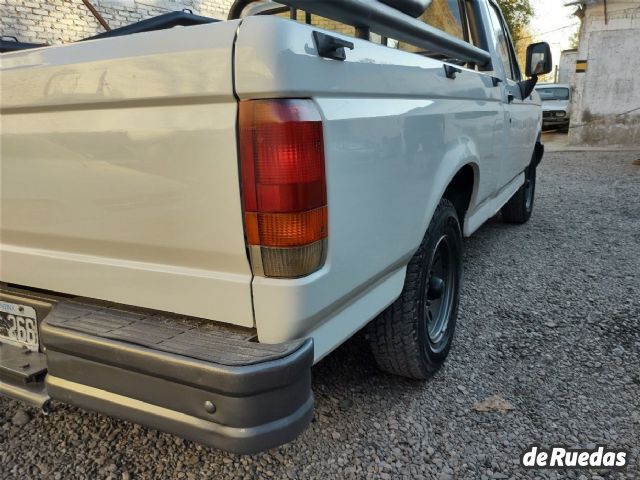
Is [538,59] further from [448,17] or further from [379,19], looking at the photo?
[379,19]

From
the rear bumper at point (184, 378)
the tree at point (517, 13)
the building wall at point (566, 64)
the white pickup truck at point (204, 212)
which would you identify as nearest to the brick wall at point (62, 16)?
the white pickup truck at point (204, 212)

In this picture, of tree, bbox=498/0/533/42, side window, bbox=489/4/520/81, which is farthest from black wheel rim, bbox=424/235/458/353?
tree, bbox=498/0/533/42

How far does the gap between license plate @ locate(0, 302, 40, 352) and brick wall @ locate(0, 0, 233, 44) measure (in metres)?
7.48

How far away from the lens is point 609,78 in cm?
1161

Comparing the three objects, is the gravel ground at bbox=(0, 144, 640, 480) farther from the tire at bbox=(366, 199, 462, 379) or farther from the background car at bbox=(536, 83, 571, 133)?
the background car at bbox=(536, 83, 571, 133)

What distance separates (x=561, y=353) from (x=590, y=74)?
1104 centimetres

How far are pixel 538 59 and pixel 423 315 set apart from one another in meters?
2.94

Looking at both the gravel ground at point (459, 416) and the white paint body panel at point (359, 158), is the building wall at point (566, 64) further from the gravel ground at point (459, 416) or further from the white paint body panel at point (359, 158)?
the white paint body panel at point (359, 158)

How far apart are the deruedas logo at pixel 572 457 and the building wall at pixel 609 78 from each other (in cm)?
1177

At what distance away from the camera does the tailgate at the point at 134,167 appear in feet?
4.51

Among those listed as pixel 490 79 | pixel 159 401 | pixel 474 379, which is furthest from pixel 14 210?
pixel 490 79

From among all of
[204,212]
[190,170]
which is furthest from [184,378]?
[190,170]

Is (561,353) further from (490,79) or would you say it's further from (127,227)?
(127,227)

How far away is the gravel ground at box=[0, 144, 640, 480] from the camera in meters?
1.97
